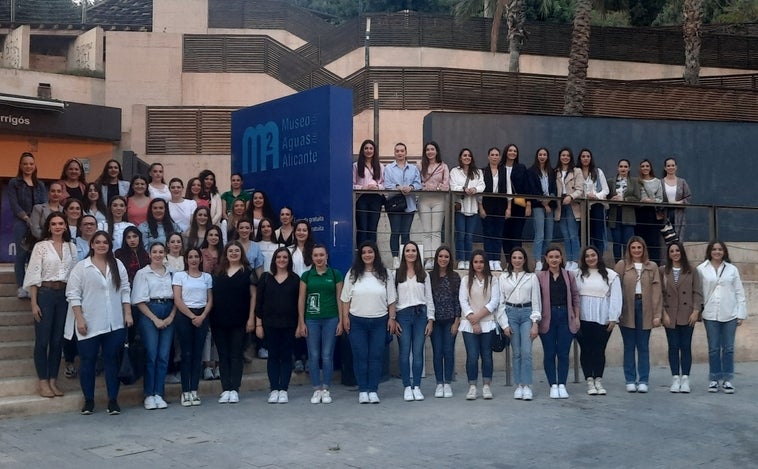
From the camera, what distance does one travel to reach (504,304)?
32.8 ft

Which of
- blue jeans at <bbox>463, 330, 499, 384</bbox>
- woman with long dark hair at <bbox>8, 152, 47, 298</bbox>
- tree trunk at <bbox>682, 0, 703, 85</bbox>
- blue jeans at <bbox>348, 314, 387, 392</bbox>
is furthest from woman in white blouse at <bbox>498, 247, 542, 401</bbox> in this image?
tree trunk at <bbox>682, 0, 703, 85</bbox>

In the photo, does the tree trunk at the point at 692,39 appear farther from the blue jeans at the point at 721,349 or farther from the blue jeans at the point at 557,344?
the blue jeans at the point at 557,344

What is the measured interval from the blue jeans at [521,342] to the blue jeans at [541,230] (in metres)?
2.06

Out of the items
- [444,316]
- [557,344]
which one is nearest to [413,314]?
[444,316]

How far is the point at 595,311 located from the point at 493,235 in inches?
87.9

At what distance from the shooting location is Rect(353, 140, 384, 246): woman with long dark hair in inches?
443

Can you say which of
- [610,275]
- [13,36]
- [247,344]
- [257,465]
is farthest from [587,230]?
[13,36]

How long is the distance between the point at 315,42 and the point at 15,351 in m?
19.5

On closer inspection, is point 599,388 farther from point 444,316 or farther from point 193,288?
point 193,288

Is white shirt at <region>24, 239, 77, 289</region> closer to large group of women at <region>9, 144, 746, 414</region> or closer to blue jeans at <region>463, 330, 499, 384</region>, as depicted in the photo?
large group of women at <region>9, 144, 746, 414</region>

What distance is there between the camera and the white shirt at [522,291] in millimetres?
9891

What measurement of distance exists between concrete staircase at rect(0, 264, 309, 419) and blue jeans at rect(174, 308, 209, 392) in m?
0.32

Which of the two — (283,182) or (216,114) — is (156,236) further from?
(216,114)

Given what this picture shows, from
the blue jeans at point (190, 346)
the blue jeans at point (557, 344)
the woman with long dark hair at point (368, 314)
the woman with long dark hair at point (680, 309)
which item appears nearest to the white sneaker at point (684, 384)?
the woman with long dark hair at point (680, 309)
